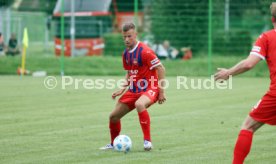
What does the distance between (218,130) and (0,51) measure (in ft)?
66.0

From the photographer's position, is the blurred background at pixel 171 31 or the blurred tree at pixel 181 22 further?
the blurred tree at pixel 181 22

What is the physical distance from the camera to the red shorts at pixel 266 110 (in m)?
8.01

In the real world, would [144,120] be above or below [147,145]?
above

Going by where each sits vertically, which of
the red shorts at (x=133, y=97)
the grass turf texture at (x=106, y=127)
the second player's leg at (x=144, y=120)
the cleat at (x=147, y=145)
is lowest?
the grass turf texture at (x=106, y=127)

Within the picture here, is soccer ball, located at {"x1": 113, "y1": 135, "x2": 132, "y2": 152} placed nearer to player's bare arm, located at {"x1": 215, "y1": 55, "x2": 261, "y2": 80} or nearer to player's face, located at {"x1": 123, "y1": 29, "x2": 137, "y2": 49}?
player's face, located at {"x1": 123, "y1": 29, "x2": 137, "y2": 49}

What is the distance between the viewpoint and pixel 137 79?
35.4ft

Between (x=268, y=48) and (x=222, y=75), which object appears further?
(x=268, y=48)

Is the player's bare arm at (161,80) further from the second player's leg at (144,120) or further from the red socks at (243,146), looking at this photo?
the red socks at (243,146)

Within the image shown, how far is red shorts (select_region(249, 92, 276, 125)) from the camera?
801 centimetres

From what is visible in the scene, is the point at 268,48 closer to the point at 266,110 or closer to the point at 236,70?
the point at 236,70

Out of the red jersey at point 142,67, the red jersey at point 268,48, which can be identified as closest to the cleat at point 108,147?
the red jersey at point 142,67

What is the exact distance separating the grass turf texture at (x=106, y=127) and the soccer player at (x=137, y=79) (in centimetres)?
56

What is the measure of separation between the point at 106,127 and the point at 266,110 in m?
5.44

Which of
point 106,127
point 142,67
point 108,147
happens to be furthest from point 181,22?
point 108,147
